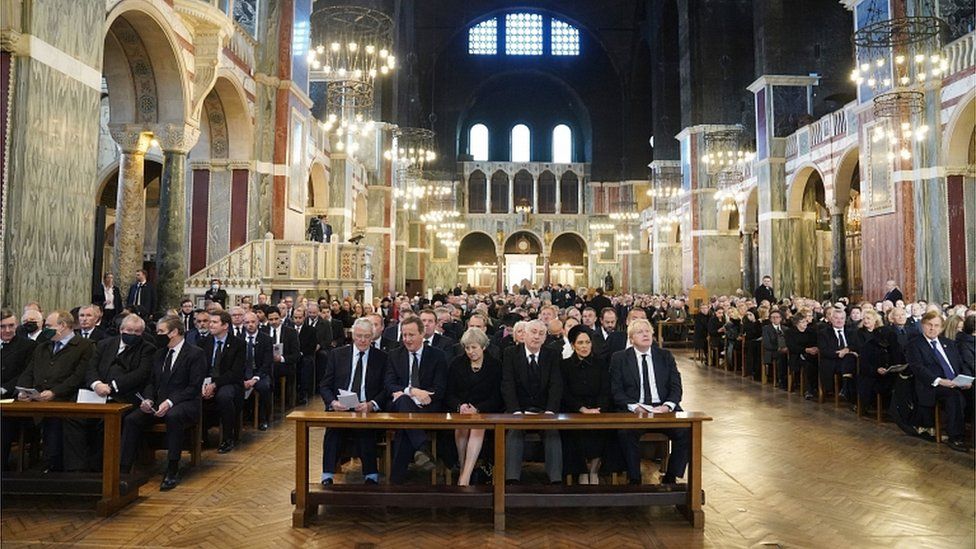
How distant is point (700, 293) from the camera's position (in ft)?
72.3

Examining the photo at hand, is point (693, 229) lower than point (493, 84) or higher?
lower

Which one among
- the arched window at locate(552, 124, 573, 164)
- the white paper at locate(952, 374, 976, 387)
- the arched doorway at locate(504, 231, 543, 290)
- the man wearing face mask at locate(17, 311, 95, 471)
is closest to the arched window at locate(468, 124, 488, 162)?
the arched window at locate(552, 124, 573, 164)

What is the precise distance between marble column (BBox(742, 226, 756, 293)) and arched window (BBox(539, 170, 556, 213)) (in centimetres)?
1640

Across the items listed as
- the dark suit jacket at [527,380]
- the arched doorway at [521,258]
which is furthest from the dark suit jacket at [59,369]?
the arched doorway at [521,258]

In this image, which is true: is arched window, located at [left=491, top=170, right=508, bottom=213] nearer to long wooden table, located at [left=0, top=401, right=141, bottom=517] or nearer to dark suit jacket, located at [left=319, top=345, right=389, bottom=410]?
dark suit jacket, located at [left=319, top=345, right=389, bottom=410]

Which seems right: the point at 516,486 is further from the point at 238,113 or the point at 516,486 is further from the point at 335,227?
the point at 335,227

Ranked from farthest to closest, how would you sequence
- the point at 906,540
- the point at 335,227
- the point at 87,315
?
the point at 335,227, the point at 87,315, the point at 906,540

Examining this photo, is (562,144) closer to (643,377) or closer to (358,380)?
(643,377)

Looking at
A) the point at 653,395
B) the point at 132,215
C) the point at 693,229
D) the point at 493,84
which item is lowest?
the point at 653,395

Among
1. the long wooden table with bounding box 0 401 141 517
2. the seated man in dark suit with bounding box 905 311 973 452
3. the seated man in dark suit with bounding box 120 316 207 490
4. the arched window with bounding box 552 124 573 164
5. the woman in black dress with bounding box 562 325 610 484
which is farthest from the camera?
the arched window with bounding box 552 124 573 164

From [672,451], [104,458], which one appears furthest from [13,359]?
[672,451]

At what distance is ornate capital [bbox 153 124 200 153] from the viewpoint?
1148 cm

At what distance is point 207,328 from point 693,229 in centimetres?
2281

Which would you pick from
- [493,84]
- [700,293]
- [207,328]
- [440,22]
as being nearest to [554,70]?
[493,84]
